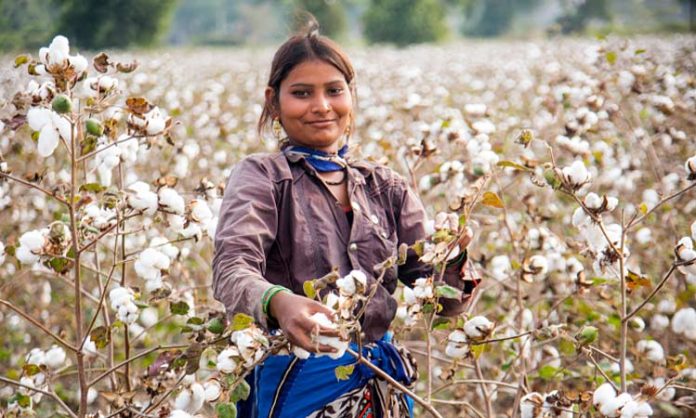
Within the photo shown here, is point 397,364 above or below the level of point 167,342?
above

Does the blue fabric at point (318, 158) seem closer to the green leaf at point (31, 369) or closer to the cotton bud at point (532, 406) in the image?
the cotton bud at point (532, 406)

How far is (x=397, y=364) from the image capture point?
1.27 meters

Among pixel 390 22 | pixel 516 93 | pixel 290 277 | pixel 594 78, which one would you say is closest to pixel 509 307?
pixel 290 277

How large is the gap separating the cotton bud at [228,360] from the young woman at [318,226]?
10 centimetres

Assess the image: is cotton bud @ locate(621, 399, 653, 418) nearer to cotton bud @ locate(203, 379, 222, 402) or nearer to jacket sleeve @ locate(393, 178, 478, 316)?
jacket sleeve @ locate(393, 178, 478, 316)

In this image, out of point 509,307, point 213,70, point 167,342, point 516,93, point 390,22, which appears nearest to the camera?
point 509,307

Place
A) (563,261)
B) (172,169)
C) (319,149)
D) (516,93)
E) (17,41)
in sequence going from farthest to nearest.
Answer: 1. (516,93)
2. (17,41)
3. (172,169)
4. (563,261)
5. (319,149)

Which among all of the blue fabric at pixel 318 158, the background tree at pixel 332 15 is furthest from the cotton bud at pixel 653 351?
the background tree at pixel 332 15

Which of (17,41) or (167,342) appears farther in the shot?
(17,41)

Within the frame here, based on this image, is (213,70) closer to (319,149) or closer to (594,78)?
(594,78)

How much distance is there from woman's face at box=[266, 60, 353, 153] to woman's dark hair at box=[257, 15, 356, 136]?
0.5 inches

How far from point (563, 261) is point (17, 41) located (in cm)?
556

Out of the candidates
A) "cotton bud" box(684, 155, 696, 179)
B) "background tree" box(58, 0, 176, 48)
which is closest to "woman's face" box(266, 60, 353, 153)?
"cotton bud" box(684, 155, 696, 179)

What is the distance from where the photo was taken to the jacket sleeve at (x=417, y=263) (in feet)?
4.12
